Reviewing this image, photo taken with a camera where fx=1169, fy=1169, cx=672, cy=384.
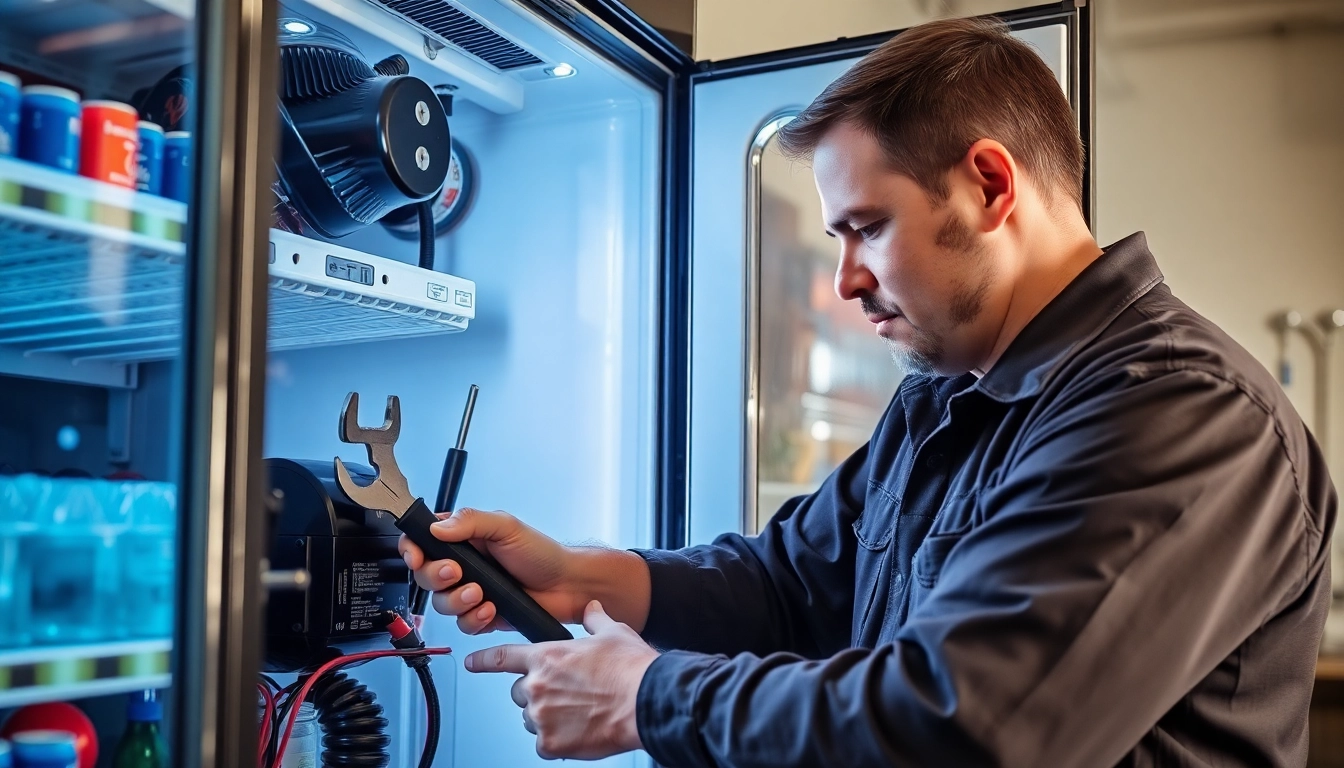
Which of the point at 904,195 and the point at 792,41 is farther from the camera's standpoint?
the point at 792,41

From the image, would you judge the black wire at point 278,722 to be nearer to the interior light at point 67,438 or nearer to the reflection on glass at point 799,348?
the interior light at point 67,438

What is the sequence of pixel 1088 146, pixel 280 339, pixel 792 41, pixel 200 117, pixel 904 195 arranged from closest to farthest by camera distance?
pixel 200 117 < pixel 904 195 < pixel 1088 146 < pixel 280 339 < pixel 792 41

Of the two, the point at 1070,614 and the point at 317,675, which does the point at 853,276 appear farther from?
the point at 317,675

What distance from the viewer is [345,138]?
117 cm

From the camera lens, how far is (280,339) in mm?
1440

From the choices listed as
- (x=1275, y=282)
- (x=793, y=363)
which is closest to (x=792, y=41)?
(x=793, y=363)

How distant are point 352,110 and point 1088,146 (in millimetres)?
779

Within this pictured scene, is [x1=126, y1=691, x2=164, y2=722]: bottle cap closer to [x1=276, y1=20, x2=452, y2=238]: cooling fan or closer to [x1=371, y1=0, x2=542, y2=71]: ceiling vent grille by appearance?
[x1=276, y1=20, x2=452, y2=238]: cooling fan

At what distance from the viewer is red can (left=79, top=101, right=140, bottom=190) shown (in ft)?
2.98

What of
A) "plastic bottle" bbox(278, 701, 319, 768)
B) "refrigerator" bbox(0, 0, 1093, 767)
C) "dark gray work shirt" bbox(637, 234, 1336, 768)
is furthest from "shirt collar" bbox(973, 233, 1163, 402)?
"plastic bottle" bbox(278, 701, 319, 768)

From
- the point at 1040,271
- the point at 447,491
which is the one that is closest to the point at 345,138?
the point at 447,491

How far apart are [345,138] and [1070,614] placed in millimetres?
810

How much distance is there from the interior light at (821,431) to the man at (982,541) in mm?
197

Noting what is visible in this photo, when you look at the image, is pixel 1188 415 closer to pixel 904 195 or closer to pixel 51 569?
pixel 904 195
